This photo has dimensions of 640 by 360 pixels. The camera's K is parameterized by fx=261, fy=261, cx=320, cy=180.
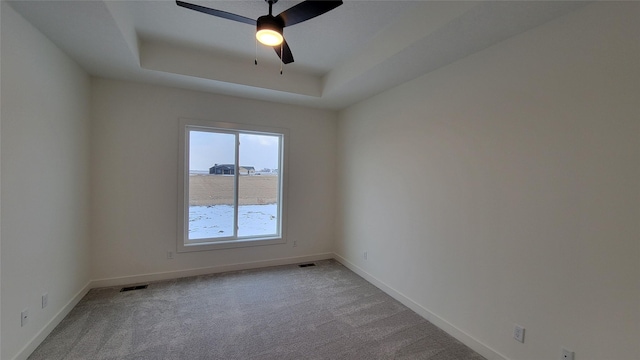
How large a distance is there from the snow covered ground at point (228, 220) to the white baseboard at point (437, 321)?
5.26 feet

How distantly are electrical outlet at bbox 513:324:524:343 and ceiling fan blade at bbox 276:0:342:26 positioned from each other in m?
2.59

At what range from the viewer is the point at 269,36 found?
78.2 inches

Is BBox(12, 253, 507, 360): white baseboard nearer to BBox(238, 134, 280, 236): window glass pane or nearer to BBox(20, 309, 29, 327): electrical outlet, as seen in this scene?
BBox(20, 309, 29, 327): electrical outlet

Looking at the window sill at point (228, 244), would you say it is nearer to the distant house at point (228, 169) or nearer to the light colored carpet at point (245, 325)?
the light colored carpet at point (245, 325)

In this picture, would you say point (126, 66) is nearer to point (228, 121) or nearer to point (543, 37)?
point (228, 121)

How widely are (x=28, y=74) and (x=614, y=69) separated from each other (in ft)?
12.9

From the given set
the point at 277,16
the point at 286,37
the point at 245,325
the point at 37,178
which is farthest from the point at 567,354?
the point at 37,178

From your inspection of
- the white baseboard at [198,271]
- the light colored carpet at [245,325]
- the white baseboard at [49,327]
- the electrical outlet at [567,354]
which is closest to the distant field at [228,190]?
the white baseboard at [198,271]

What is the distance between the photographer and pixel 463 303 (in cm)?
237

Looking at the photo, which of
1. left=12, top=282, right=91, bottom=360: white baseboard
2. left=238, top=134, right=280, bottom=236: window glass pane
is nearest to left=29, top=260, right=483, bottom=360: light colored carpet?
left=12, top=282, right=91, bottom=360: white baseboard

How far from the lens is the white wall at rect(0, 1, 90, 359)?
1813 millimetres

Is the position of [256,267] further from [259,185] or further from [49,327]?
[49,327]

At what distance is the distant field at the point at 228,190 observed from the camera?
373 centimetres

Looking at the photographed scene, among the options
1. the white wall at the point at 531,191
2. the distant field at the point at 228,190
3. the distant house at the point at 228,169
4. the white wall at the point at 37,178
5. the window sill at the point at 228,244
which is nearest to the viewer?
the white wall at the point at 531,191
